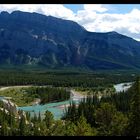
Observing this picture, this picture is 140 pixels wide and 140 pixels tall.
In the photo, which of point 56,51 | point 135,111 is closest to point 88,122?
point 135,111

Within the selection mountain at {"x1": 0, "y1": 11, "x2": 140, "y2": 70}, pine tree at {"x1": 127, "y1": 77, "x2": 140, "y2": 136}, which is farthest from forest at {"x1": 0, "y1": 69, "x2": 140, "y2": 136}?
mountain at {"x1": 0, "y1": 11, "x2": 140, "y2": 70}

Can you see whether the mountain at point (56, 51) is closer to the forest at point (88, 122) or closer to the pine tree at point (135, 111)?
the forest at point (88, 122)

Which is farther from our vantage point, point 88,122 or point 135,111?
point 88,122

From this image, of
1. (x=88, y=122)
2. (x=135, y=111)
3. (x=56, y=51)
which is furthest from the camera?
(x=56, y=51)

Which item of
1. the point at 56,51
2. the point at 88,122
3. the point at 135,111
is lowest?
the point at 56,51

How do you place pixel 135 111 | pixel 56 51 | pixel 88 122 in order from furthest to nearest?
pixel 56 51 → pixel 88 122 → pixel 135 111

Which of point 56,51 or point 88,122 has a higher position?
point 88,122

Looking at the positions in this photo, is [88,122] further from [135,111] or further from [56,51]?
[56,51]

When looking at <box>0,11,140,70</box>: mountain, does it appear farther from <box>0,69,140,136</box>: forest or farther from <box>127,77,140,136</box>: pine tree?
<box>127,77,140,136</box>: pine tree
